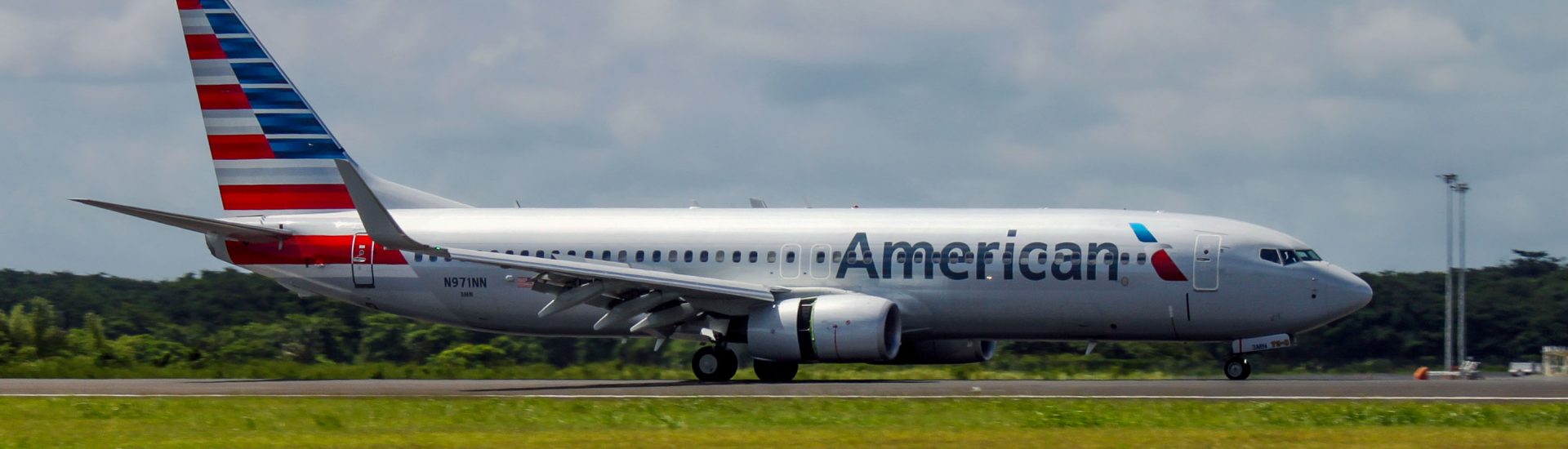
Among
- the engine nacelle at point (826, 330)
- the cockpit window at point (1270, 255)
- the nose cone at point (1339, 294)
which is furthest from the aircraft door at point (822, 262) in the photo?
the nose cone at point (1339, 294)

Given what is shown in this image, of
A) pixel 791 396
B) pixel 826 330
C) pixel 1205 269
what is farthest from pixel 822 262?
pixel 791 396

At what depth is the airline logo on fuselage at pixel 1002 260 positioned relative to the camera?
29.8 m

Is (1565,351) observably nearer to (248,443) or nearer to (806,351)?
(806,351)

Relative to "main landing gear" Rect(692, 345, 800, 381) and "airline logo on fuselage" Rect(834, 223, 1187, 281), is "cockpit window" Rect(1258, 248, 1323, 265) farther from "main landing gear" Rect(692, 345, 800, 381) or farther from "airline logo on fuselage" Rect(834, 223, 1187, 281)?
"main landing gear" Rect(692, 345, 800, 381)

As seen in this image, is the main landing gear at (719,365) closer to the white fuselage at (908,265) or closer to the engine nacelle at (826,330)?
the engine nacelle at (826,330)

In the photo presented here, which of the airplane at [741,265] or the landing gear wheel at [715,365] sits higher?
the airplane at [741,265]

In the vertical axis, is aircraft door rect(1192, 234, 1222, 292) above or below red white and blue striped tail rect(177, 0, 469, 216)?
below

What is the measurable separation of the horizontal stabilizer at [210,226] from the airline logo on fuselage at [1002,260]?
33.8 ft

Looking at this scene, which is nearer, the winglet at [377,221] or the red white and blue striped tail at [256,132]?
the winglet at [377,221]

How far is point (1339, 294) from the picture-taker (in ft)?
96.5

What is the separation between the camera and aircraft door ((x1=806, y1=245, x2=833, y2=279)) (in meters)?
31.0

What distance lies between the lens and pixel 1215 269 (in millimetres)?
29500

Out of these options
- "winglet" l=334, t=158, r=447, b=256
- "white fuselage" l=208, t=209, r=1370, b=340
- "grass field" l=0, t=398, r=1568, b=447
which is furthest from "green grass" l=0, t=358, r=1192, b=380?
"grass field" l=0, t=398, r=1568, b=447

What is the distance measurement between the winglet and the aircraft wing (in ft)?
0.04
